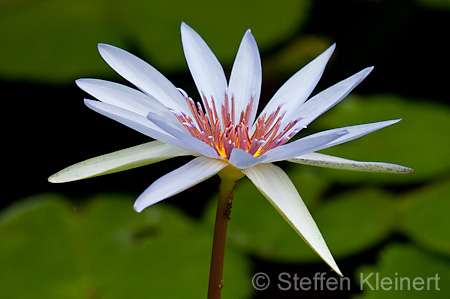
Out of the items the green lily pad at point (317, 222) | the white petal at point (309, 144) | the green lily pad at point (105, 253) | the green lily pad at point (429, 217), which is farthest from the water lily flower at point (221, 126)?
the green lily pad at point (429, 217)

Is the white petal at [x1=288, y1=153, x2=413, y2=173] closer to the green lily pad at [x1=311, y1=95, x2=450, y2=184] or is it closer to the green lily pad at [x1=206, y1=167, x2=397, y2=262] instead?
the green lily pad at [x1=206, y1=167, x2=397, y2=262]

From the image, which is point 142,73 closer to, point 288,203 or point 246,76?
point 246,76

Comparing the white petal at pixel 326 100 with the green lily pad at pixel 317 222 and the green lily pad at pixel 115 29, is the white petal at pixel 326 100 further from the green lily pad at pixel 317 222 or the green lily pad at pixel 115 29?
the green lily pad at pixel 115 29

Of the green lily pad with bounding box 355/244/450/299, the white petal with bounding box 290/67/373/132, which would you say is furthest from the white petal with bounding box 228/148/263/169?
the green lily pad with bounding box 355/244/450/299

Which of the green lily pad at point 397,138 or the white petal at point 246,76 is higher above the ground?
the green lily pad at point 397,138

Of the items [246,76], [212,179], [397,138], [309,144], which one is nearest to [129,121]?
[309,144]

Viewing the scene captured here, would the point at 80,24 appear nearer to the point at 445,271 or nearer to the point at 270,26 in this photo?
the point at 270,26

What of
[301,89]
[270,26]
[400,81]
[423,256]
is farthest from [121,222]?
[400,81]
